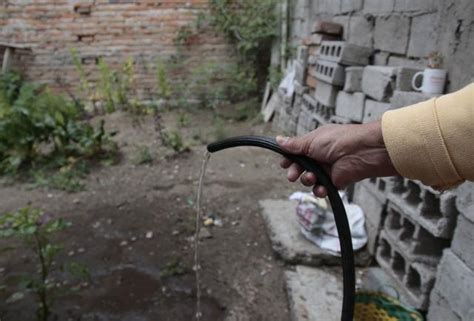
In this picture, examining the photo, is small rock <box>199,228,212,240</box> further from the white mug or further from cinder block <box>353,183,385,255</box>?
the white mug

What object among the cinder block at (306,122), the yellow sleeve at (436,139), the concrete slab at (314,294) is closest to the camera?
the yellow sleeve at (436,139)

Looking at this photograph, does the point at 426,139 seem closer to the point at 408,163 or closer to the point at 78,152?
the point at 408,163

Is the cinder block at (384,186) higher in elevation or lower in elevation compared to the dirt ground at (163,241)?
higher

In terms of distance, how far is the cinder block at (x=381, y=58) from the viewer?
8.56 feet

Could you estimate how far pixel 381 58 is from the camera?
2.68m

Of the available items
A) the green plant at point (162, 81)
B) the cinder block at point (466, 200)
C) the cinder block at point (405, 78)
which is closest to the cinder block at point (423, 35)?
the cinder block at point (405, 78)

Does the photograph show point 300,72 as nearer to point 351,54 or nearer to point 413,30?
point 351,54

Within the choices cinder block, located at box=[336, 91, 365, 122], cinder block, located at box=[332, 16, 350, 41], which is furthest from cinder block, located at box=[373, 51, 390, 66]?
cinder block, located at box=[332, 16, 350, 41]

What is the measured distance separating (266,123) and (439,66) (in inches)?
152

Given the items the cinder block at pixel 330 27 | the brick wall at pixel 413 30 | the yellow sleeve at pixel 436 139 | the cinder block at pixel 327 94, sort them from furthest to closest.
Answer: the cinder block at pixel 330 27 → the cinder block at pixel 327 94 → the brick wall at pixel 413 30 → the yellow sleeve at pixel 436 139

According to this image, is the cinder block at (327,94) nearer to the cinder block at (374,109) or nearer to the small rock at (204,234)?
the cinder block at (374,109)

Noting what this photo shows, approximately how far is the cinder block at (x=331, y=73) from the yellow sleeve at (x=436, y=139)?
2302 mm

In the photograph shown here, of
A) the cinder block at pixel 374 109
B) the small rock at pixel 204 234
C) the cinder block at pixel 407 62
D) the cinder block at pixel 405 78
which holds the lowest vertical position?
the small rock at pixel 204 234

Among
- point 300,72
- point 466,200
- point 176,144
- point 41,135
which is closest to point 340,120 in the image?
point 300,72
